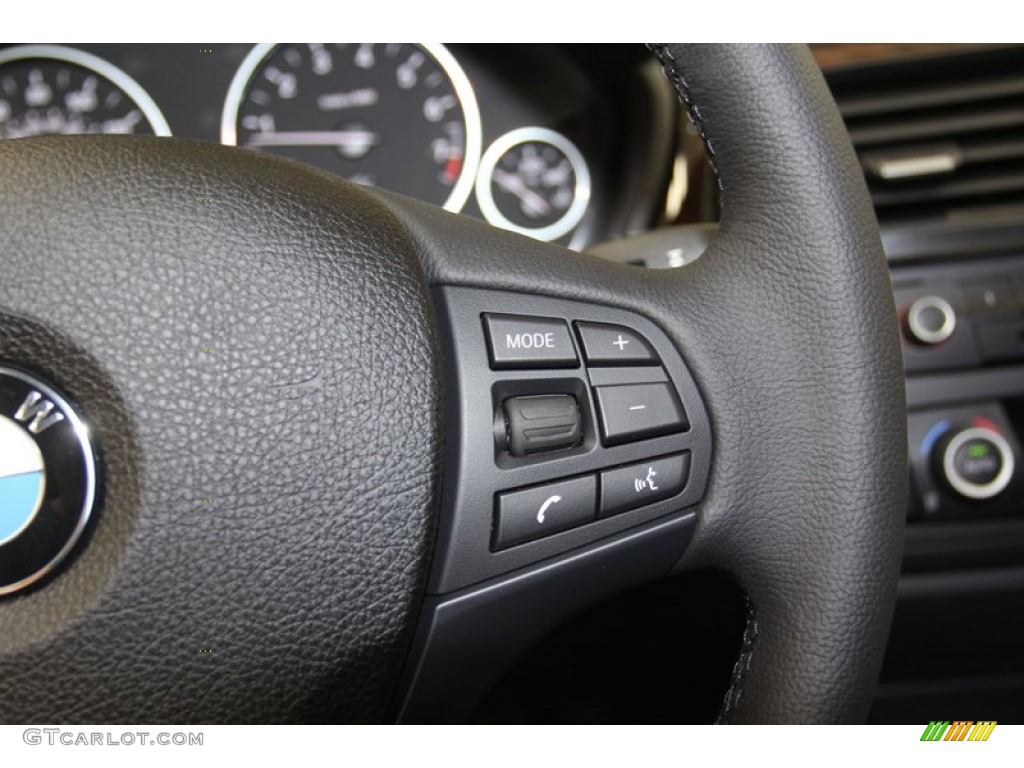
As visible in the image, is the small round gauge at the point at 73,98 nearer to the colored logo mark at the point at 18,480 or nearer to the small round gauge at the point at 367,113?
the small round gauge at the point at 367,113

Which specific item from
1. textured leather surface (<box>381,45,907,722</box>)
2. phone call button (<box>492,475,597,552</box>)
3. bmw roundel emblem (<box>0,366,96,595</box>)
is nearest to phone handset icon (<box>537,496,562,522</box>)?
phone call button (<box>492,475,597,552</box>)

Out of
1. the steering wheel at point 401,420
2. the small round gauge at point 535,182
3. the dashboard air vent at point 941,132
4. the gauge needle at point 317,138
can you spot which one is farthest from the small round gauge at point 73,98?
the dashboard air vent at point 941,132

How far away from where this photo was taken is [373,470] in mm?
464

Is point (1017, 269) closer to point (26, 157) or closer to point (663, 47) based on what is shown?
point (663, 47)

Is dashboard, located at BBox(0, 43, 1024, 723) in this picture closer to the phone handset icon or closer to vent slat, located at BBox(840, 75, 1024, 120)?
vent slat, located at BBox(840, 75, 1024, 120)

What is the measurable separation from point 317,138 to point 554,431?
751 millimetres

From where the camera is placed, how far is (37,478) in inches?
16.7

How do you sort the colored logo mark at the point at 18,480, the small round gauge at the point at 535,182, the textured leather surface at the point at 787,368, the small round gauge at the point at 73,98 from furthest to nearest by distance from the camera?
the small round gauge at the point at 535,182
the small round gauge at the point at 73,98
the textured leather surface at the point at 787,368
the colored logo mark at the point at 18,480

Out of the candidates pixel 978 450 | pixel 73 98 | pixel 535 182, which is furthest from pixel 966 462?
pixel 73 98

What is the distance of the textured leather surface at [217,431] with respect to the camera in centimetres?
43

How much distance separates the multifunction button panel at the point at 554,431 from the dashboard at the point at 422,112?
59 cm

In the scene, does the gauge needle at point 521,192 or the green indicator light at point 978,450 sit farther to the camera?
the gauge needle at point 521,192

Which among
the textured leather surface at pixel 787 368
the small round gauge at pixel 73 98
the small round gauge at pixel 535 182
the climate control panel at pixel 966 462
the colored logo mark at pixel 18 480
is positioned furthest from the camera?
the small round gauge at pixel 535 182
